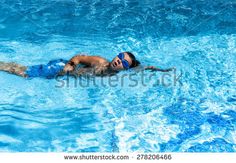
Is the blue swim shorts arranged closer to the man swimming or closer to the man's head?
the man swimming

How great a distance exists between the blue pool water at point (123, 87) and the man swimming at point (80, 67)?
0.14 meters

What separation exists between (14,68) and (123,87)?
1.85 metres

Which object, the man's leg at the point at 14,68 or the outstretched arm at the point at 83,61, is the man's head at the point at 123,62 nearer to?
the outstretched arm at the point at 83,61

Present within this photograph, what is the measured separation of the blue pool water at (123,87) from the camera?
468cm

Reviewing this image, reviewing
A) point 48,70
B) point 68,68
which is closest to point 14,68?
point 48,70

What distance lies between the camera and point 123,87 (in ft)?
19.0

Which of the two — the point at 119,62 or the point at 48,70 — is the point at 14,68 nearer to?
the point at 48,70

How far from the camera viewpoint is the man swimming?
563 cm

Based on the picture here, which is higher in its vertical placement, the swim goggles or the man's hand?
the swim goggles

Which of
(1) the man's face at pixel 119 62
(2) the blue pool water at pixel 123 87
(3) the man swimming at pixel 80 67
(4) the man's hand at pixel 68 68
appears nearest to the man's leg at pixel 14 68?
(3) the man swimming at pixel 80 67

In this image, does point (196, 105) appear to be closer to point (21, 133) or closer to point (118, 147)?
point (118, 147)

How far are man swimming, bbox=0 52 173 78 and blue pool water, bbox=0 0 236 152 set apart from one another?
138mm

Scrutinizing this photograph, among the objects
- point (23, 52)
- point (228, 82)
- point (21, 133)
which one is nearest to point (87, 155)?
point (21, 133)

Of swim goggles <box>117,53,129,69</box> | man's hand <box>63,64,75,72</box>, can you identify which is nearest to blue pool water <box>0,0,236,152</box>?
A: man's hand <box>63,64,75,72</box>
